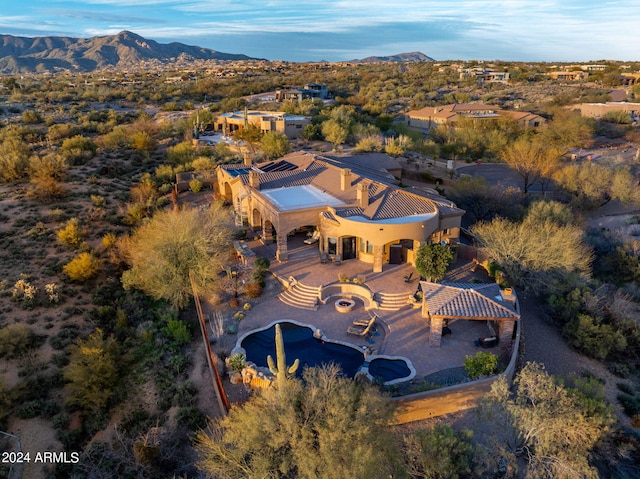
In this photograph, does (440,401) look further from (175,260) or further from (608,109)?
(608,109)

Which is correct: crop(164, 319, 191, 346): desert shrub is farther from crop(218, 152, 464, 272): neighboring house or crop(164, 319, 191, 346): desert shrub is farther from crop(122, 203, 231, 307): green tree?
crop(218, 152, 464, 272): neighboring house

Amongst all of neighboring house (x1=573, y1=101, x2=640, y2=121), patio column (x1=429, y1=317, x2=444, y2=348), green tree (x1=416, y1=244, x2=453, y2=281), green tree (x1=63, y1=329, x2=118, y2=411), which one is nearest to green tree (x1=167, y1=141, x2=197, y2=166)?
green tree (x1=63, y1=329, x2=118, y2=411)

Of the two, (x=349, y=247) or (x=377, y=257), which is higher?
(x=377, y=257)

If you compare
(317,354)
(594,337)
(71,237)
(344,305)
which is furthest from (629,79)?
(71,237)

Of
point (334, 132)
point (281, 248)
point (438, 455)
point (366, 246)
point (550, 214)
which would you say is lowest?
point (438, 455)

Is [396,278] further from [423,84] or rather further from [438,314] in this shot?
[423,84]

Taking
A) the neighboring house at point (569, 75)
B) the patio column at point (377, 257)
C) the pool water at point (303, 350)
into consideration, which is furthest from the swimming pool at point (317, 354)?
the neighboring house at point (569, 75)

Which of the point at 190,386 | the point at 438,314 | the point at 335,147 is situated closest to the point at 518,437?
the point at 438,314
